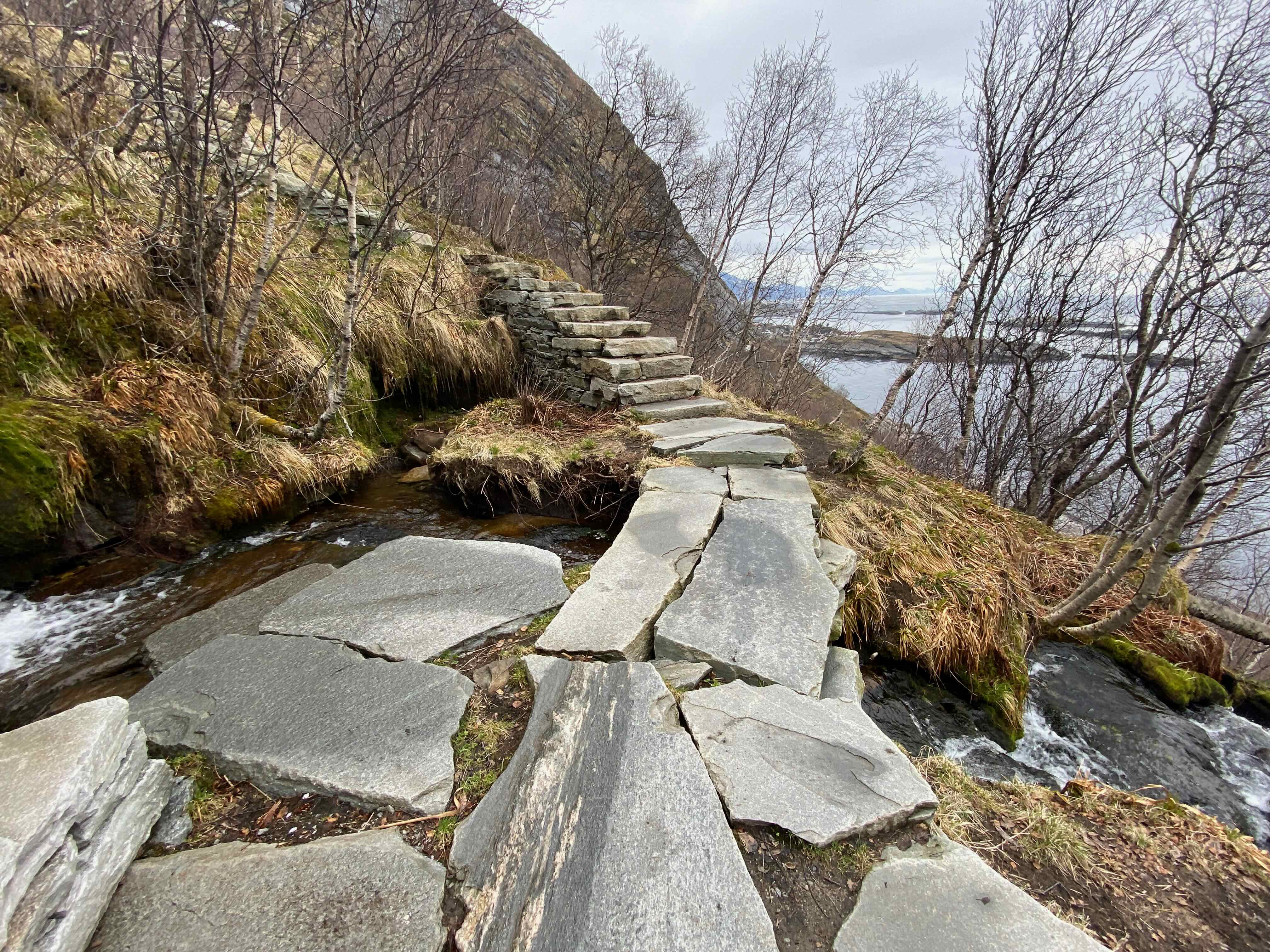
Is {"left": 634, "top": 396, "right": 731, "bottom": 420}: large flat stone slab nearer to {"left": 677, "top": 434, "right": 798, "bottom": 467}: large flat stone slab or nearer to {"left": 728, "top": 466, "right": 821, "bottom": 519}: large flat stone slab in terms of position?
{"left": 677, "top": 434, "right": 798, "bottom": 467}: large flat stone slab

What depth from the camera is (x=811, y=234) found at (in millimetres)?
9383

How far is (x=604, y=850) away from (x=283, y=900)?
0.69 m

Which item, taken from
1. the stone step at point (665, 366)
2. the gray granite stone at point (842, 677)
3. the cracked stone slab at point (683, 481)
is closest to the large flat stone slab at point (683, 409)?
the stone step at point (665, 366)

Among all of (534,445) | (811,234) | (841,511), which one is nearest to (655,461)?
(534,445)

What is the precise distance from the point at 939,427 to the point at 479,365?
13.2 m

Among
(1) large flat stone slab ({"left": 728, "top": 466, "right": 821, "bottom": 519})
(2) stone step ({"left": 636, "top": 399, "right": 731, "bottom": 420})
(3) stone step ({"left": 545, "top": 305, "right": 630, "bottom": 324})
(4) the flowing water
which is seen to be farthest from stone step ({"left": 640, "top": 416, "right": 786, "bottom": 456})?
(3) stone step ({"left": 545, "top": 305, "right": 630, "bottom": 324})

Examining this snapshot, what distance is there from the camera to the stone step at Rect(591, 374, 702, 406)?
17.0 ft

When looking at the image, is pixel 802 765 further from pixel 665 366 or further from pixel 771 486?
pixel 665 366

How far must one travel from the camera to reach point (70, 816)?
3.59 ft

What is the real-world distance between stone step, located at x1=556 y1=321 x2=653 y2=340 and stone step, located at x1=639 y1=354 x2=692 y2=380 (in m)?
0.42

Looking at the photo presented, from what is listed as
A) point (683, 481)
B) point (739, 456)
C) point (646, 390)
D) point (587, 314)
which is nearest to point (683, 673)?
point (683, 481)

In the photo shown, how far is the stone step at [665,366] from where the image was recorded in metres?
5.44

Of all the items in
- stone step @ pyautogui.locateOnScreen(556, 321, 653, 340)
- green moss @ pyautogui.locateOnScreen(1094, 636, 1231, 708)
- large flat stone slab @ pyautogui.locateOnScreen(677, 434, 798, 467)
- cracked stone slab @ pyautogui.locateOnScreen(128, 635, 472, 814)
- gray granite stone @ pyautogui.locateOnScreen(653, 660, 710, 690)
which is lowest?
green moss @ pyautogui.locateOnScreen(1094, 636, 1231, 708)

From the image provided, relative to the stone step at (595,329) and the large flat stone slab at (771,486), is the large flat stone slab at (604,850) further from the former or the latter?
the stone step at (595,329)
